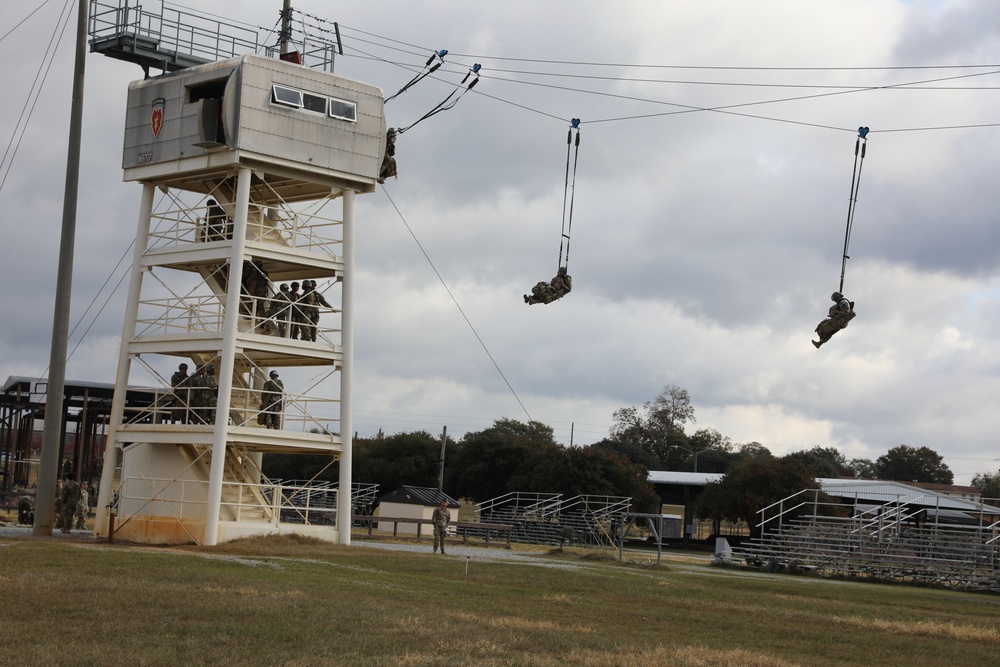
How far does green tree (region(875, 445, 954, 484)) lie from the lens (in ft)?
500

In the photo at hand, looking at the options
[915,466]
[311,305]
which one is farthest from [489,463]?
[915,466]

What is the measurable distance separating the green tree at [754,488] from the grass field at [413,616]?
3787 cm

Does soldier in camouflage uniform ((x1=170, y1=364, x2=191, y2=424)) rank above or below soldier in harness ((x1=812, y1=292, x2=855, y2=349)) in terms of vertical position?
below

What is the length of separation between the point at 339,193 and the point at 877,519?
84.2ft

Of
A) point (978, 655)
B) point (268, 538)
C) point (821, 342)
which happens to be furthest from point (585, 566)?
point (978, 655)

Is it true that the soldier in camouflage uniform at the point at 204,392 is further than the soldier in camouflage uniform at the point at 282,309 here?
No

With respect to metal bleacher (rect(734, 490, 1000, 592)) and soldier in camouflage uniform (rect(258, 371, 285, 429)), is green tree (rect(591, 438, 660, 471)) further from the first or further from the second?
soldier in camouflage uniform (rect(258, 371, 285, 429))

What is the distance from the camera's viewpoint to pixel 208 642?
1424cm

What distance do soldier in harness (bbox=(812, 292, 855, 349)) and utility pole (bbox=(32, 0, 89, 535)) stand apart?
20309 millimetres

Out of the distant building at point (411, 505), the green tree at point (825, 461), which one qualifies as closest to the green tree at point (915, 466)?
the green tree at point (825, 461)

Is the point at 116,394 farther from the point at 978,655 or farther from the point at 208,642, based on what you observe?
the point at 978,655

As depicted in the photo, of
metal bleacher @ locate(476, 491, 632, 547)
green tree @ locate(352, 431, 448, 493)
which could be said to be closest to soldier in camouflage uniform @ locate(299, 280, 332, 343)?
metal bleacher @ locate(476, 491, 632, 547)

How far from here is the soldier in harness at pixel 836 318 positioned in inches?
1044

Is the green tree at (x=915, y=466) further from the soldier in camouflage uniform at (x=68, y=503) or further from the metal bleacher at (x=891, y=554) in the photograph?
the soldier in camouflage uniform at (x=68, y=503)
